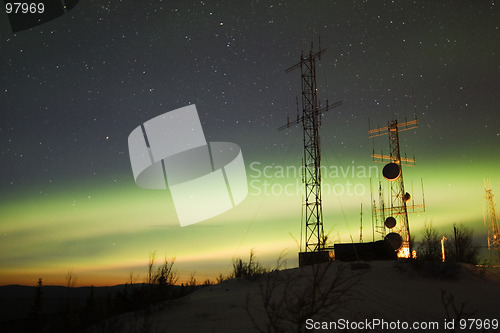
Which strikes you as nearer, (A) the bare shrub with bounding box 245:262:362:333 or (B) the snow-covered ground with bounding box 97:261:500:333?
(A) the bare shrub with bounding box 245:262:362:333

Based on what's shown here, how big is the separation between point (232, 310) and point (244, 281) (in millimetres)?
4135

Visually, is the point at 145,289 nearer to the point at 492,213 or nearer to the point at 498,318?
the point at 498,318

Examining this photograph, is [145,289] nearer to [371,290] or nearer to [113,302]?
[113,302]

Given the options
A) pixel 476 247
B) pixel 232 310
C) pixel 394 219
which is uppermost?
pixel 394 219

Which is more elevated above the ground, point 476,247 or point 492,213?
point 492,213

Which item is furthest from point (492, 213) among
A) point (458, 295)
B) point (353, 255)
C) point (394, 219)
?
point (458, 295)

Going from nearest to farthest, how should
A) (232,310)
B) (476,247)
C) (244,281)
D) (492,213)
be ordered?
(232,310), (244,281), (476,247), (492,213)

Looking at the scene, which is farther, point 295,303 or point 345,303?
point 345,303

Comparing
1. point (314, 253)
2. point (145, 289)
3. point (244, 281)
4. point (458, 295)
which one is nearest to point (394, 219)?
point (314, 253)

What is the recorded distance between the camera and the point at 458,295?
38.2 feet

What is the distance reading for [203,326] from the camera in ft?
23.8

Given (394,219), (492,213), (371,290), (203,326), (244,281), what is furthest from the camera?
(492,213)

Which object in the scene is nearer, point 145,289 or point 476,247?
point 145,289

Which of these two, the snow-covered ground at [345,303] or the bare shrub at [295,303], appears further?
the snow-covered ground at [345,303]
